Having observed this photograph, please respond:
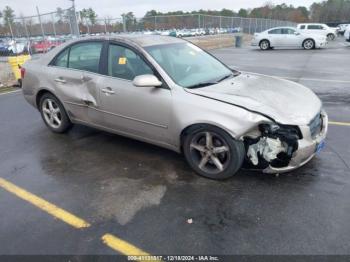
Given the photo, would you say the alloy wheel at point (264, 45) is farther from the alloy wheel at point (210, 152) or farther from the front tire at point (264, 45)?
the alloy wheel at point (210, 152)

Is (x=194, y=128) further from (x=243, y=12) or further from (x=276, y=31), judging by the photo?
(x=243, y=12)

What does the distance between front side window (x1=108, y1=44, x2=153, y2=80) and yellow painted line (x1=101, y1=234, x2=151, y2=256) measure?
81.3 inches

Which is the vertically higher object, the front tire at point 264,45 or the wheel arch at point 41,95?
the wheel arch at point 41,95

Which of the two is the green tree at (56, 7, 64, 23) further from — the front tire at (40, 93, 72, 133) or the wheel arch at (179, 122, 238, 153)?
the wheel arch at (179, 122, 238, 153)

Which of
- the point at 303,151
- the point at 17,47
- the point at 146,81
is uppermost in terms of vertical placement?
the point at 146,81

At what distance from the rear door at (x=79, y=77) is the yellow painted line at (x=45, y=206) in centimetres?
145

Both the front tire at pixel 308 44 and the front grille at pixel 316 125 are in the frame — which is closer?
the front grille at pixel 316 125

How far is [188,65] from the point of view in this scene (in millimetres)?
4398

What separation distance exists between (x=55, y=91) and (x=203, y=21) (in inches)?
1068

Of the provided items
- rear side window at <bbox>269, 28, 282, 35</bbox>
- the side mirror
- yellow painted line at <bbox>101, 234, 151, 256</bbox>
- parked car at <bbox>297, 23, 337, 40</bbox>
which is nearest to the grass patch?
the side mirror

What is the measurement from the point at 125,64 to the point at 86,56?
2.73 ft

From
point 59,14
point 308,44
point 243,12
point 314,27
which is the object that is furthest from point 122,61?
point 243,12

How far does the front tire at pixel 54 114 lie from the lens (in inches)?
207

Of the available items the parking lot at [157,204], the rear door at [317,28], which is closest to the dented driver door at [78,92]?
the parking lot at [157,204]
